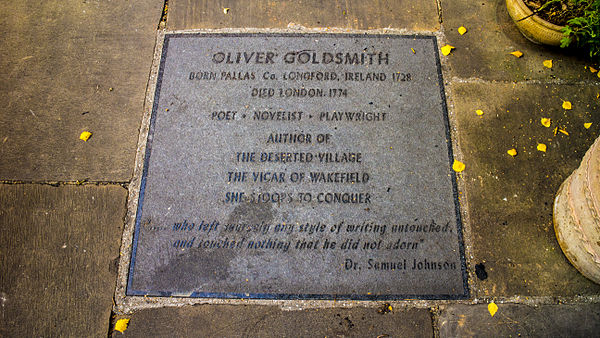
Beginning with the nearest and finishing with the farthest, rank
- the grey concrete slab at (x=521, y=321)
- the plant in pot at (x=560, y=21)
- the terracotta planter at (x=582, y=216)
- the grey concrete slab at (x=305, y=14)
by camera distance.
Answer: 1. the terracotta planter at (x=582, y=216)
2. the grey concrete slab at (x=521, y=321)
3. the plant in pot at (x=560, y=21)
4. the grey concrete slab at (x=305, y=14)

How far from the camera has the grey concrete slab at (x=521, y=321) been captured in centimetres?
214

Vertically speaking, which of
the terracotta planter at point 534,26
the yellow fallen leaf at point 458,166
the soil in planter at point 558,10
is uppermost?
the soil in planter at point 558,10

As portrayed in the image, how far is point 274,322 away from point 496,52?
2.73m

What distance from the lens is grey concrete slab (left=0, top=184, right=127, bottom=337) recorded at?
2221 mm

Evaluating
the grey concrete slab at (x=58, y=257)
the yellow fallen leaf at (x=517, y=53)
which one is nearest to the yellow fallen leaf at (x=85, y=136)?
the grey concrete slab at (x=58, y=257)

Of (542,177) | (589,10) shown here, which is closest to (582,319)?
(542,177)

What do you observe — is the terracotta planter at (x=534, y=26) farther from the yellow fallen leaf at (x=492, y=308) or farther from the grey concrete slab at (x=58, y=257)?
the grey concrete slab at (x=58, y=257)

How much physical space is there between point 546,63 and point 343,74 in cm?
166

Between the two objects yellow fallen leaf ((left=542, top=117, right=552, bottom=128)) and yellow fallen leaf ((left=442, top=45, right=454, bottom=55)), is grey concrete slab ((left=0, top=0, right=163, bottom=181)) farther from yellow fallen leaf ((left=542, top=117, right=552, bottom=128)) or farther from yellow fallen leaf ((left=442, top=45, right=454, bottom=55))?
yellow fallen leaf ((left=542, top=117, right=552, bottom=128))

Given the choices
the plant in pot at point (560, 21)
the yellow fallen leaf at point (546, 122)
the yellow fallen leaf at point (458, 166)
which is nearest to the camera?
the plant in pot at point (560, 21)

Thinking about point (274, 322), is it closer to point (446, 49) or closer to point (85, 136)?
point (85, 136)

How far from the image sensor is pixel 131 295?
2268 millimetres

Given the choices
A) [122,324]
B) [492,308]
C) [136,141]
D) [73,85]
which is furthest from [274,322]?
[73,85]

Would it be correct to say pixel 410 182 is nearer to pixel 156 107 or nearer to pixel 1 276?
pixel 156 107
